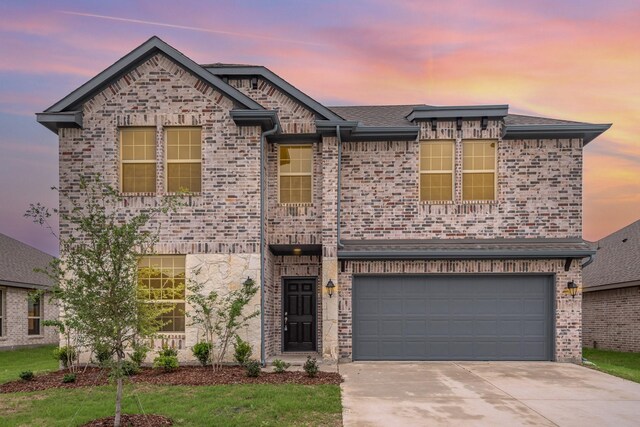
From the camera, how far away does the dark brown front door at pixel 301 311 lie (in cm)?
1562

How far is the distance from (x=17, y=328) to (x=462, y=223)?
19.9m

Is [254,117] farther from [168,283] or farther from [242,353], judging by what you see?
[242,353]

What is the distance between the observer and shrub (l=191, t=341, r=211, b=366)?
1297 cm

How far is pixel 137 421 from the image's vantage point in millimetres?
8141

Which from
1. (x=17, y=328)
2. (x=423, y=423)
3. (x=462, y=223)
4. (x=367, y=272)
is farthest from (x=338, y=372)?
(x=17, y=328)

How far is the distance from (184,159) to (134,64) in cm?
280

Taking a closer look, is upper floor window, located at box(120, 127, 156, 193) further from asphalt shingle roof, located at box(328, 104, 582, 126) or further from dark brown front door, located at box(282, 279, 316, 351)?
asphalt shingle roof, located at box(328, 104, 582, 126)

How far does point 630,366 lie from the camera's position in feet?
51.9

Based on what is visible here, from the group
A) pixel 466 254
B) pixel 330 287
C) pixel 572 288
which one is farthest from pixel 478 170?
pixel 330 287

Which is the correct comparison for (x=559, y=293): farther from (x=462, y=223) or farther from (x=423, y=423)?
(x=423, y=423)

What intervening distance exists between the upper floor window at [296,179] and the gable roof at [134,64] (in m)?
2.04

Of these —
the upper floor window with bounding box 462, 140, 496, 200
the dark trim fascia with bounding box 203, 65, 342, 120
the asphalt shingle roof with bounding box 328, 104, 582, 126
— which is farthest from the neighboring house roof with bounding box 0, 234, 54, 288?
the upper floor window with bounding box 462, 140, 496, 200

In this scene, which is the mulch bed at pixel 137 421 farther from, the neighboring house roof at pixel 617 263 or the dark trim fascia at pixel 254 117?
the neighboring house roof at pixel 617 263

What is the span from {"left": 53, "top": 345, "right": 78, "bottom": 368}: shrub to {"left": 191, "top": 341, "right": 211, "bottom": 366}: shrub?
292cm
